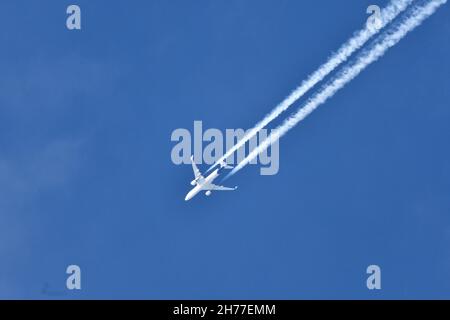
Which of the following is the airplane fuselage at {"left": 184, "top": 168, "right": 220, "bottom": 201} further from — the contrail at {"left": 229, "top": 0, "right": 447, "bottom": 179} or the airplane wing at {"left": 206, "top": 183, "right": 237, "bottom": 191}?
the contrail at {"left": 229, "top": 0, "right": 447, "bottom": 179}

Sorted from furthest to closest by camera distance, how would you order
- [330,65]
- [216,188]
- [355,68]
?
[216,188]
[330,65]
[355,68]

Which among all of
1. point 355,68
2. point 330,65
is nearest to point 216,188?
point 330,65

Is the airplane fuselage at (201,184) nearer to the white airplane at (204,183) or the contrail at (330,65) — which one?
the white airplane at (204,183)

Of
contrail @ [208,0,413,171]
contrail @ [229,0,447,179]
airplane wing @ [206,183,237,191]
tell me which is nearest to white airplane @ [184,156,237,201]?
airplane wing @ [206,183,237,191]

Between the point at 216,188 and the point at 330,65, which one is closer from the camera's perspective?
the point at 330,65

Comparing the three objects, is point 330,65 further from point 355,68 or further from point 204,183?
point 204,183

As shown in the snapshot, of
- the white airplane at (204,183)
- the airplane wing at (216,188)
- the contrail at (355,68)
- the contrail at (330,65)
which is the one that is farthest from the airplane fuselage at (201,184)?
the contrail at (355,68)
